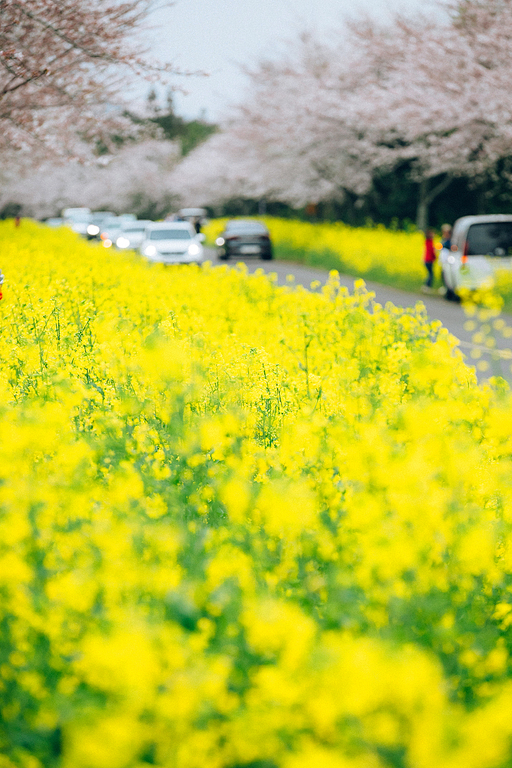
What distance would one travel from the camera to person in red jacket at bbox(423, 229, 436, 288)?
20.2m

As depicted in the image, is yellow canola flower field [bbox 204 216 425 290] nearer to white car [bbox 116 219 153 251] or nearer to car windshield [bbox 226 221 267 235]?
car windshield [bbox 226 221 267 235]

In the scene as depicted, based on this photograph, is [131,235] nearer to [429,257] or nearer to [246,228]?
[246,228]

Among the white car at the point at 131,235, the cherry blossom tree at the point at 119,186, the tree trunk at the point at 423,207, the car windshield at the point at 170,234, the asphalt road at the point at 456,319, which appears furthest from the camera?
the cherry blossom tree at the point at 119,186

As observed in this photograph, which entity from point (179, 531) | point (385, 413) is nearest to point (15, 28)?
point (385, 413)

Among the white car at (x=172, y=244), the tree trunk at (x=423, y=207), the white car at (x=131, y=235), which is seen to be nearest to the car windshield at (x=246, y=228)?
the white car at (x=131, y=235)

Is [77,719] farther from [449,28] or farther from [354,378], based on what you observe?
[449,28]

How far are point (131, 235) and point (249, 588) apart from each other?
113ft

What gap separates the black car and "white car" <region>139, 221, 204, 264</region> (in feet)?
22.2

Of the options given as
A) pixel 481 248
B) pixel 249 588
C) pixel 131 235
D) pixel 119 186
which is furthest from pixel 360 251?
pixel 119 186

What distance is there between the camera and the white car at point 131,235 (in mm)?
33281

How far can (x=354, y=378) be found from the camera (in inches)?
222

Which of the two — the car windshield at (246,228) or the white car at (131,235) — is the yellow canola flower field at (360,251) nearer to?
the car windshield at (246,228)

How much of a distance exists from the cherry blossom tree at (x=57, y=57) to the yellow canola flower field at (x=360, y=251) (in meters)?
9.90

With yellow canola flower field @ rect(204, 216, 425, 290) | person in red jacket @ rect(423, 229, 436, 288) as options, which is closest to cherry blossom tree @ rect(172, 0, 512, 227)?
yellow canola flower field @ rect(204, 216, 425, 290)
